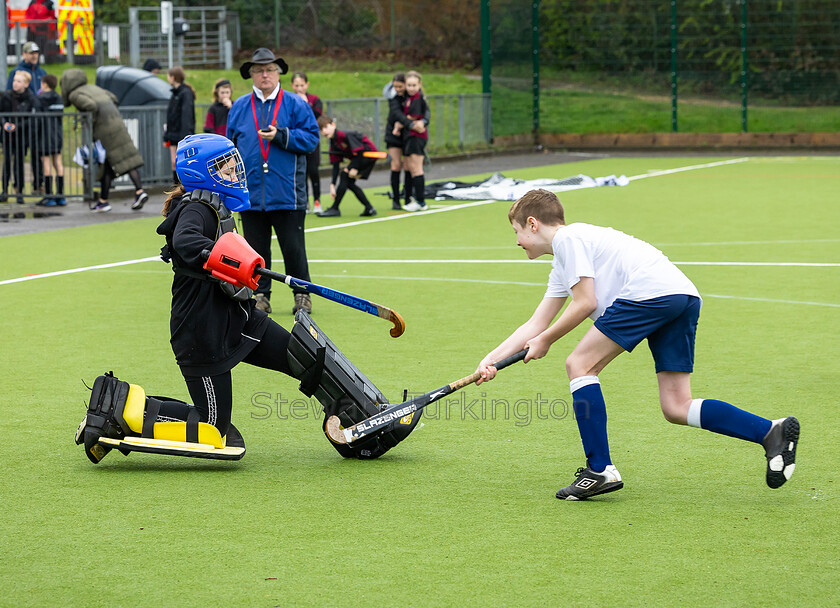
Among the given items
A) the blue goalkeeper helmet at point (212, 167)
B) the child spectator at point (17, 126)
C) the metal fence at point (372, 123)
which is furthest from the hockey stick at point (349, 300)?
the metal fence at point (372, 123)

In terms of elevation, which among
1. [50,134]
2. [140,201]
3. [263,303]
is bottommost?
[263,303]

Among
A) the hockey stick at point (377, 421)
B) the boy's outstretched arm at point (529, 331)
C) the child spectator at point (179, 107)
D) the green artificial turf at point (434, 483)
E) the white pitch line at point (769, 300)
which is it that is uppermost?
the child spectator at point (179, 107)

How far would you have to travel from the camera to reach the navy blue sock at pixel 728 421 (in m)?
4.91

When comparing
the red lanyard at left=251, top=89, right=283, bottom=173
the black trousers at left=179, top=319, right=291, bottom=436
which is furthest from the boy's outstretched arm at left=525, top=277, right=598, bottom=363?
the red lanyard at left=251, top=89, right=283, bottom=173

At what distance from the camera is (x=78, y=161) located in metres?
17.5

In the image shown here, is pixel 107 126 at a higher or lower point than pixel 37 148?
higher

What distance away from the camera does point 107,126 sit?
55.9 ft

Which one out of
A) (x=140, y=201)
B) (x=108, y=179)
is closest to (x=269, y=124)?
(x=140, y=201)

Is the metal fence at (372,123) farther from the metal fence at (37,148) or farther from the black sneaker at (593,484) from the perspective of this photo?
the black sneaker at (593,484)

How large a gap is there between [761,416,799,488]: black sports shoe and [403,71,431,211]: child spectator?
39.3 ft

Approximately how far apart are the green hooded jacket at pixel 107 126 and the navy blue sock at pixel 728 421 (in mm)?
13434

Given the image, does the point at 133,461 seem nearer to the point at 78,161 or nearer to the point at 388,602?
the point at 388,602

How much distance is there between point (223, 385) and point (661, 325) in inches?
80.8

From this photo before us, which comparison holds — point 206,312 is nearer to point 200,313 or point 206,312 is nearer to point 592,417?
point 200,313
